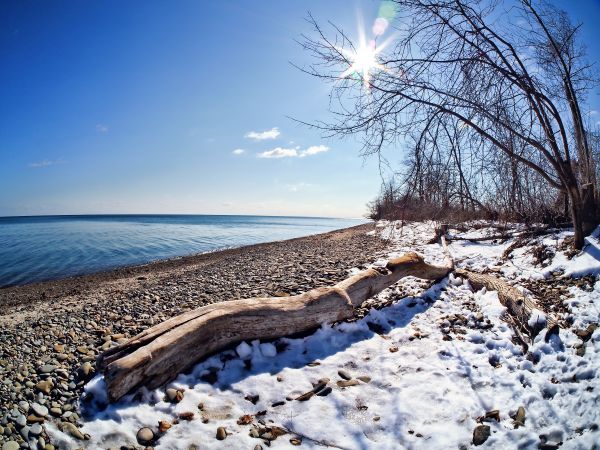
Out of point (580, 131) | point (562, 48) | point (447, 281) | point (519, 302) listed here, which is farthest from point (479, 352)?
point (562, 48)

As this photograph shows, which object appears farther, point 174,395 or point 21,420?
point 174,395

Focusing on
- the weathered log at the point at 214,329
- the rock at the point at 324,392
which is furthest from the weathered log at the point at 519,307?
the rock at the point at 324,392

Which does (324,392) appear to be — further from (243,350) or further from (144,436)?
(144,436)

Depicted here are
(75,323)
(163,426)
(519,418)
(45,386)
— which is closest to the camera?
(519,418)

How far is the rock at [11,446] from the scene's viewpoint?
2475 millimetres

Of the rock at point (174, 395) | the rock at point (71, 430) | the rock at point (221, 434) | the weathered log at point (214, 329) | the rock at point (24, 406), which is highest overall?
the weathered log at point (214, 329)

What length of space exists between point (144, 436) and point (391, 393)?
2353mm

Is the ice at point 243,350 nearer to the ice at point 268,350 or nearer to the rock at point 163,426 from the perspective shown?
the ice at point 268,350

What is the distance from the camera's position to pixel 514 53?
5039 millimetres

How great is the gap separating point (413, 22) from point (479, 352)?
15.3 feet

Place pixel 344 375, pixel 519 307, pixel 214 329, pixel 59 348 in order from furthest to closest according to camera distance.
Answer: pixel 59 348 < pixel 519 307 < pixel 214 329 < pixel 344 375

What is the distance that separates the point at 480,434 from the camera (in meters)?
2.51

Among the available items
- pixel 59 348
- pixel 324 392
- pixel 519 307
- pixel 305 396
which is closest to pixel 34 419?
pixel 59 348

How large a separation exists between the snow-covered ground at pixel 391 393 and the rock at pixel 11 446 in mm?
235
